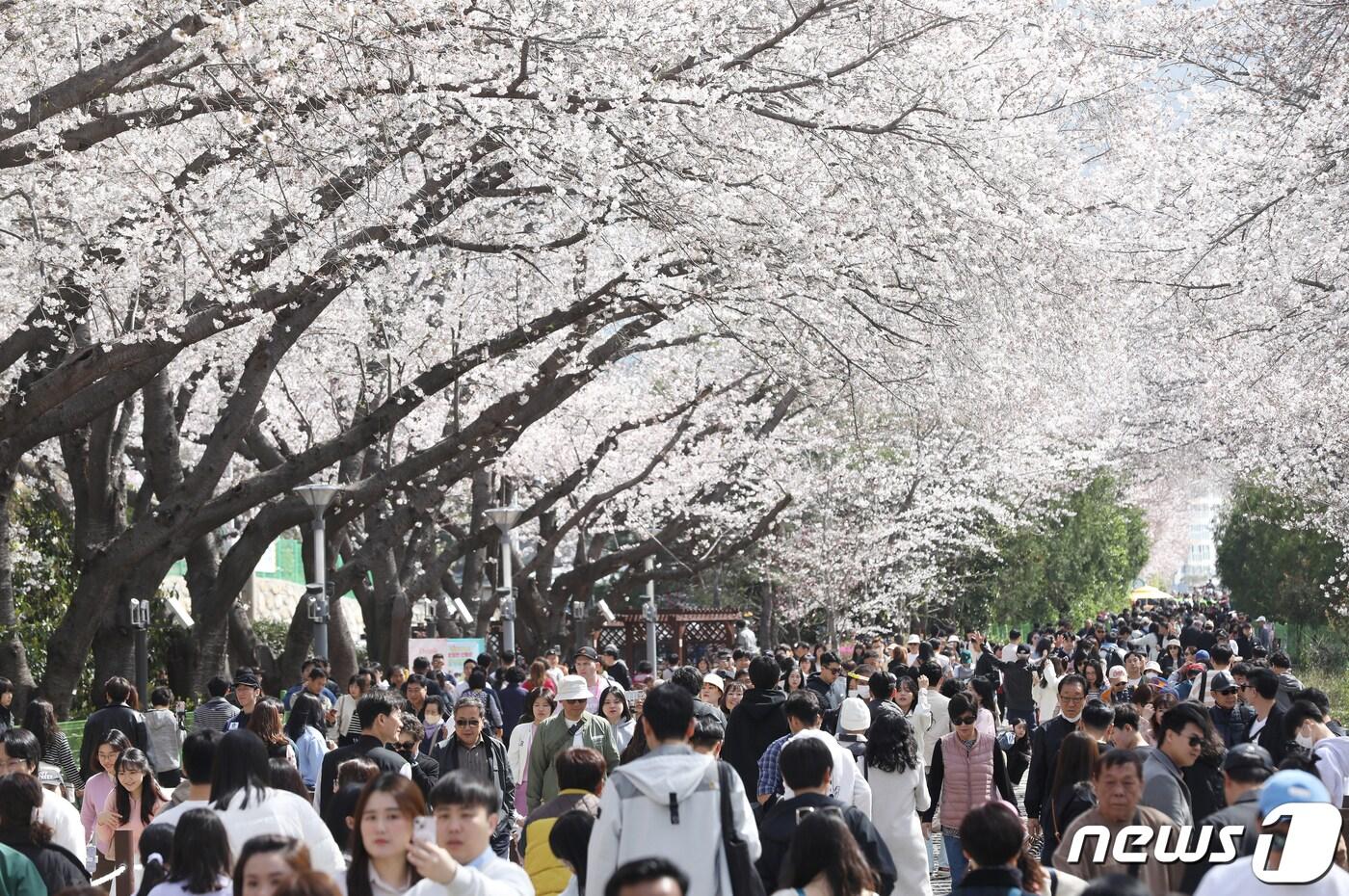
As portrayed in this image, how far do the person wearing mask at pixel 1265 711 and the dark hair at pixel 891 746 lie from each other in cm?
229

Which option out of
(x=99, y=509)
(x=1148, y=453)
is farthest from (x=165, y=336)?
(x=1148, y=453)

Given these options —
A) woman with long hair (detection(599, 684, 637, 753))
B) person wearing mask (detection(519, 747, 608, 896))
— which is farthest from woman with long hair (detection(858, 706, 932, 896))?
woman with long hair (detection(599, 684, 637, 753))

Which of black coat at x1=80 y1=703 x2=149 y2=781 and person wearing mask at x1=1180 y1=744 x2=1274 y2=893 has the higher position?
black coat at x1=80 y1=703 x2=149 y2=781

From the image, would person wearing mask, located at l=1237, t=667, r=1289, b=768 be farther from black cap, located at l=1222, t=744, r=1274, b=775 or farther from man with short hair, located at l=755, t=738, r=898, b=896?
man with short hair, located at l=755, t=738, r=898, b=896

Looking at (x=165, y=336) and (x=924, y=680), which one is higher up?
(x=165, y=336)

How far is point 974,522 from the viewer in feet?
133

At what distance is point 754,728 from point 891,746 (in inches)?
57.0

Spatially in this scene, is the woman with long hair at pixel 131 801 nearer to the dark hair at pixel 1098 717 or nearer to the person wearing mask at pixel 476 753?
the person wearing mask at pixel 476 753

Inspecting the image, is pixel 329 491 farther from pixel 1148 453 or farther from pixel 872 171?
pixel 1148 453

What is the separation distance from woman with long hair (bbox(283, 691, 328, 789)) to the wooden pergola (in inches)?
961

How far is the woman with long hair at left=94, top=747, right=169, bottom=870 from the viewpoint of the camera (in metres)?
8.64

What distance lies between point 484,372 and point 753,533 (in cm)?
1117

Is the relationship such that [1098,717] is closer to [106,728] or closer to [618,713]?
[618,713]

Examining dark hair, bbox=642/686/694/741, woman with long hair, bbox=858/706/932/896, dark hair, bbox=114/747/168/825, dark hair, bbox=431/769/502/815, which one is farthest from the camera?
dark hair, bbox=114/747/168/825
